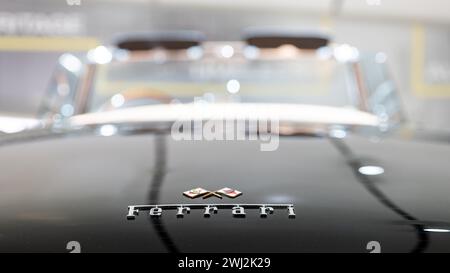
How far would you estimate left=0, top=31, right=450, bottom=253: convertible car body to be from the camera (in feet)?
3.60

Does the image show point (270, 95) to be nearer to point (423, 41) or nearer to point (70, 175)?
point (70, 175)

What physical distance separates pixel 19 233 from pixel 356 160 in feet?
2.04

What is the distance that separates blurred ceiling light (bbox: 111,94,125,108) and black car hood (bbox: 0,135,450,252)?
69 cm

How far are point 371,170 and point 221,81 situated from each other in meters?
1.04

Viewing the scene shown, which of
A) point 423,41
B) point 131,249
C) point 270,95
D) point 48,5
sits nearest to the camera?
point 131,249

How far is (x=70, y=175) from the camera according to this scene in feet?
4.33

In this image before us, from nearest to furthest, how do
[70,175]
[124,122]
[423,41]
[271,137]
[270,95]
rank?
1. [70,175]
2. [271,137]
3. [124,122]
4. [270,95]
5. [423,41]

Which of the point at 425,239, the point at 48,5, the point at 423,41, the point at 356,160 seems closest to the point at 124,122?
the point at 356,160

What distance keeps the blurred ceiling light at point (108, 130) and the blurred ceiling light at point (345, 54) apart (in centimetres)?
97

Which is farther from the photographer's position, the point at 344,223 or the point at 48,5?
the point at 48,5

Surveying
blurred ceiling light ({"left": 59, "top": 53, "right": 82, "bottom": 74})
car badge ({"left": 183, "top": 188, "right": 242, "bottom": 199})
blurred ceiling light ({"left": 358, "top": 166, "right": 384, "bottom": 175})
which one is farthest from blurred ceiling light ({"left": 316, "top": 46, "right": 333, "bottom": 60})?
car badge ({"left": 183, "top": 188, "right": 242, "bottom": 199})

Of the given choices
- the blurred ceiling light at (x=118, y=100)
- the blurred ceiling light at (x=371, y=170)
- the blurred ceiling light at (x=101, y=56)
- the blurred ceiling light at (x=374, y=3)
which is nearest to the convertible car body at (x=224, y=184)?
the blurred ceiling light at (x=371, y=170)

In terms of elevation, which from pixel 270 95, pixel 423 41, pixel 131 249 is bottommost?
pixel 131 249

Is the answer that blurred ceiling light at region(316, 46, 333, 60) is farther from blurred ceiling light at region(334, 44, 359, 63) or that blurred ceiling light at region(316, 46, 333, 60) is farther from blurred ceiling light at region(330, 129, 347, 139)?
blurred ceiling light at region(330, 129, 347, 139)
